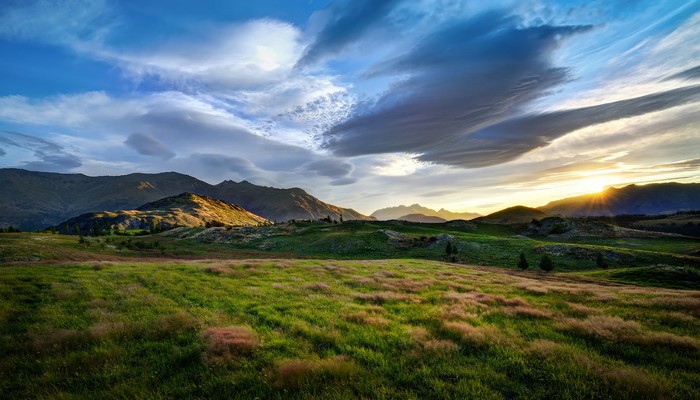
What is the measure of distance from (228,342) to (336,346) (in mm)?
3339

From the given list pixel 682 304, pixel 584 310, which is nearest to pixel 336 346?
pixel 584 310

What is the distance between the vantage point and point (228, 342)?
28.3 ft

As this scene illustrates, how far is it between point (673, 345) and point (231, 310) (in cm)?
1604

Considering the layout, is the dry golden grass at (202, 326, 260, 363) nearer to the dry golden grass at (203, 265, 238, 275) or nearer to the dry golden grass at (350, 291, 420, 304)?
the dry golden grass at (350, 291, 420, 304)

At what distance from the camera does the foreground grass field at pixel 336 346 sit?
6430mm

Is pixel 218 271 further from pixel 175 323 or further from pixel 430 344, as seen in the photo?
pixel 430 344

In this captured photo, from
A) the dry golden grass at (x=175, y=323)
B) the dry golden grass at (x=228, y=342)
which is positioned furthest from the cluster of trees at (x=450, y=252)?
the dry golden grass at (x=228, y=342)

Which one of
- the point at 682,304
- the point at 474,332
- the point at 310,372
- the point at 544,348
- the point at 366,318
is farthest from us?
the point at 682,304

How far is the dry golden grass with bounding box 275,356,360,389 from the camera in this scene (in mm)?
6480

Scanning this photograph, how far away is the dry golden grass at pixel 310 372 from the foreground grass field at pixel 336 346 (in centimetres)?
3

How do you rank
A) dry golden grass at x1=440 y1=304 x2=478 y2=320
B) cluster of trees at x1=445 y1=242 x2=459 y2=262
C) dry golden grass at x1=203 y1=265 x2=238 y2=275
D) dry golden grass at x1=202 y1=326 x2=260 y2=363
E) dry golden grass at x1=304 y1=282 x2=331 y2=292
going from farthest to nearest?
cluster of trees at x1=445 y1=242 x2=459 y2=262, dry golden grass at x1=203 y1=265 x2=238 y2=275, dry golden grass at x1=304 y1=282 x2=331 y2=292, dry golden grass at x1=440 y1=304 x2=478 y2=320, dry golden grass at x1=202 y1=326 x2=260 y2=363

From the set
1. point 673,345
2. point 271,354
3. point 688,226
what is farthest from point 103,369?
point 688,226

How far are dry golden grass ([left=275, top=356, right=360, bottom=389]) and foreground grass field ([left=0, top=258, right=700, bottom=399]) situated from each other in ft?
0.10

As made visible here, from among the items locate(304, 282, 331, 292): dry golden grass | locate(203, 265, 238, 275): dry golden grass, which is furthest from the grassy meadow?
locate(203, 265, 238, 275): dry golden grass
